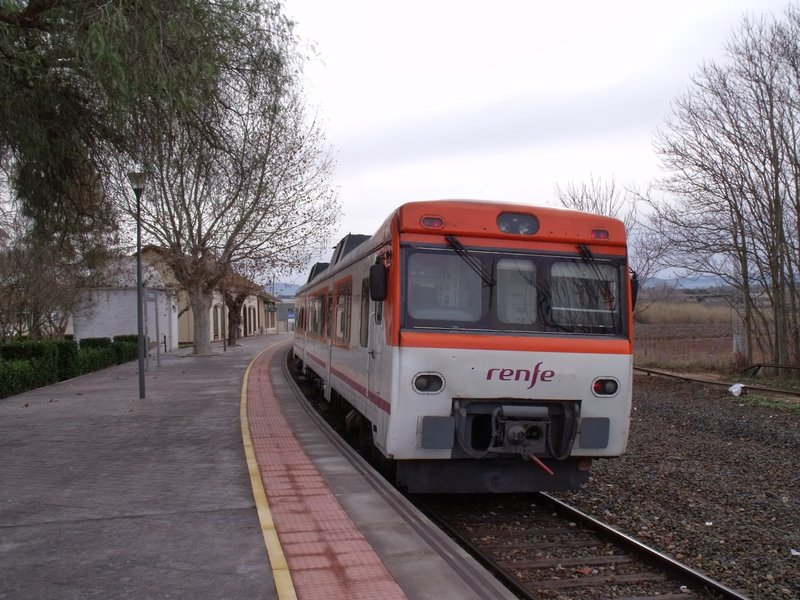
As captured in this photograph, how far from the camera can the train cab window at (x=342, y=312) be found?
956cm

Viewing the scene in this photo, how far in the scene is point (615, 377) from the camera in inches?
258

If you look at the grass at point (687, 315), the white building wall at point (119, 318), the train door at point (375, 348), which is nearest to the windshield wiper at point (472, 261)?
the train door at point (375, 348)

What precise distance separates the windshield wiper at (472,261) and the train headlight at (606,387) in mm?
1341

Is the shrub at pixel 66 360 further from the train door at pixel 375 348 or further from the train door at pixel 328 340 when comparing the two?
the train door at pixel 375 348

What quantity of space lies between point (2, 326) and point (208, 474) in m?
18.3

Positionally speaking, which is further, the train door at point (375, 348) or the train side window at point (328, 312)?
the train side window at point (328, 312)

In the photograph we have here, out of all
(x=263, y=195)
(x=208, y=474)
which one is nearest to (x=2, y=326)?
(x=263, y=195)

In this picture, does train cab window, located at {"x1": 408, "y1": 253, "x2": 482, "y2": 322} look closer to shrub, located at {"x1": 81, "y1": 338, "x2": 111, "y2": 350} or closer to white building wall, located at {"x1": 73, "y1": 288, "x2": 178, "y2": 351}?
shrub, located at {"x1": 81, "y1": 338, "x2": 111, "y2": 350}

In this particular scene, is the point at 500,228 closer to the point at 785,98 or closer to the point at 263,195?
the point at 785,98

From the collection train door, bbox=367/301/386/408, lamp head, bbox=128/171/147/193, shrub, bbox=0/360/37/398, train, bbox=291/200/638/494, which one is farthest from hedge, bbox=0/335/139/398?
train, bbox=291/200/638/494

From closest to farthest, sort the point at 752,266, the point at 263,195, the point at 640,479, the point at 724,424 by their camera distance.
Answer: the point at 640,479 → the point at 724,424 → the point at 752,266 → the point at 263,195

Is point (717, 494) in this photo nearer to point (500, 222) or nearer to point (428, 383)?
point (428, 383)

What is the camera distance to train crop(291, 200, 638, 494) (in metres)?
6.21

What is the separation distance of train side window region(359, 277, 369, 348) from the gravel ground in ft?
9.31
